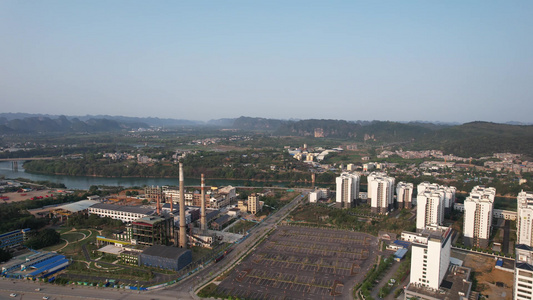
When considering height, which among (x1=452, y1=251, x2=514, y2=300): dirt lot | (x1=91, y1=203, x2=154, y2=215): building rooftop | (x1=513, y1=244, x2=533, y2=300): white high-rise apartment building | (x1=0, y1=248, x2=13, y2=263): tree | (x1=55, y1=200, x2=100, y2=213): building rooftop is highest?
(x1=513, y1=244, x2=533, y2=300): white high-rise apartment building

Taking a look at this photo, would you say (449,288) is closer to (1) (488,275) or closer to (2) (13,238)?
(1) (488,275)

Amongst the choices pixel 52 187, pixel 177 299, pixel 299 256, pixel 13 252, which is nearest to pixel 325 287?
pixel 299 256

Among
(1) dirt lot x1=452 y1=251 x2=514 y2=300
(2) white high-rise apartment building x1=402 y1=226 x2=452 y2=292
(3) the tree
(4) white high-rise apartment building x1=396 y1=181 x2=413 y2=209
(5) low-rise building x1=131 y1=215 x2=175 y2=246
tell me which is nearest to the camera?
(2) white high-rise apartment building x1=402 y1=226 x2=452 y2=292

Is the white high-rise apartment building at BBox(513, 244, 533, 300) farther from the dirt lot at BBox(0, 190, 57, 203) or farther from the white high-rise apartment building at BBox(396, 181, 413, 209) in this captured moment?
the dirt lot at BBox(0, 190, 57, 203)

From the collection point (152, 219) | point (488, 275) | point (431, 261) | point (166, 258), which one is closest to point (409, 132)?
point (488, 275)

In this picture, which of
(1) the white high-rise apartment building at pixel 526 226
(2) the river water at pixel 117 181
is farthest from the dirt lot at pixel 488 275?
(2) the river water at pixel 117 181

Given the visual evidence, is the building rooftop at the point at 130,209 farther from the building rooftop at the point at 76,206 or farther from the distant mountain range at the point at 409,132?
the distant mountain range at the point at 409,132

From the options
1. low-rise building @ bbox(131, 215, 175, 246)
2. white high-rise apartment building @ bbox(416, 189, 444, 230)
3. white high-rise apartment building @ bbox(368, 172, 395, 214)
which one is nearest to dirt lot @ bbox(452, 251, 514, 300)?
white high-rise apartment building @ bbox(416, 189, 444, 230)

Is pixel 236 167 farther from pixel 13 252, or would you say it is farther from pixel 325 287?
pixel 325 287
